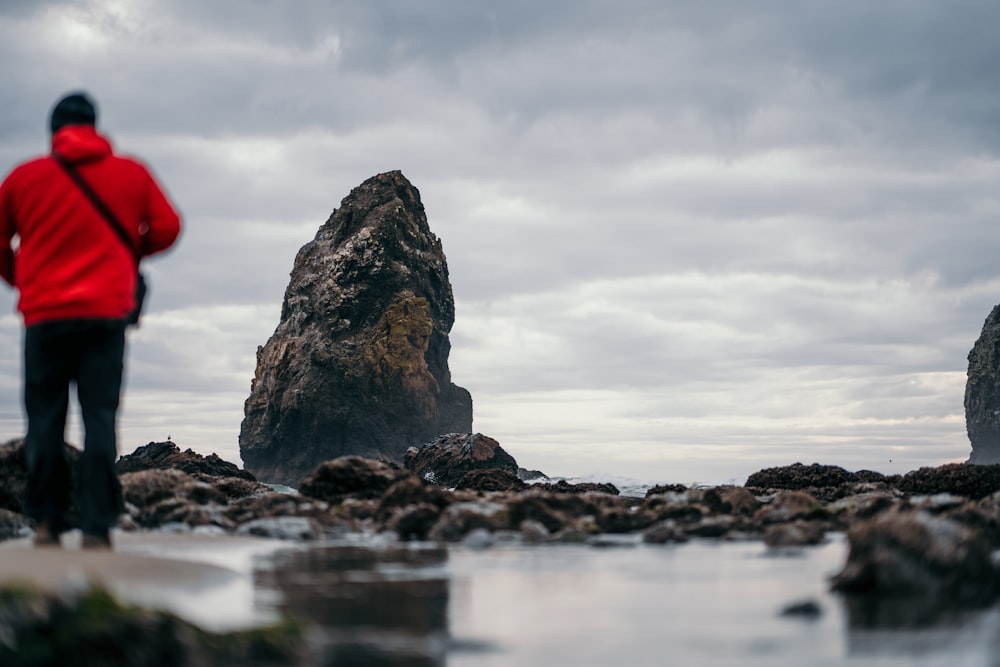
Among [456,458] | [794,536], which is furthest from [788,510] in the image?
[456,458]

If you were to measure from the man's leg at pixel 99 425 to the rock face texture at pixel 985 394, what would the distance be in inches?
4236

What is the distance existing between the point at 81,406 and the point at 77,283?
2.47 ft

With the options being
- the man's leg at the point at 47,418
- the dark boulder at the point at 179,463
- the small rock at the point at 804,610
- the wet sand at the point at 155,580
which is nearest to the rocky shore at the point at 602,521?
the small rock at the point at 804,610

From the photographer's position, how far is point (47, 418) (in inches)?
237

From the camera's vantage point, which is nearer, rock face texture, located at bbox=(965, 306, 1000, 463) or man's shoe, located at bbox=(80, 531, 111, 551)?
man's shoe, located at bbox=(80, 531, 111, 551)

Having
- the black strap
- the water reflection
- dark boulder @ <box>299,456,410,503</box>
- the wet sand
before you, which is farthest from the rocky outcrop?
dark boulder @ <box>299,456,410,503</box>

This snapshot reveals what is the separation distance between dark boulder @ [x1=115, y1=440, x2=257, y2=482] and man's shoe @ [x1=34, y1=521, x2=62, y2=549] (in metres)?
13.9

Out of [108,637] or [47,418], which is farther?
[47,418]

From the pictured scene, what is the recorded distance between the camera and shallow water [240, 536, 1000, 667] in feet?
12.5

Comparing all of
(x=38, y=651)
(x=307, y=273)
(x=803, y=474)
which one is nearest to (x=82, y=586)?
(x=38, y=651)

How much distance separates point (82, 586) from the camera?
364cm

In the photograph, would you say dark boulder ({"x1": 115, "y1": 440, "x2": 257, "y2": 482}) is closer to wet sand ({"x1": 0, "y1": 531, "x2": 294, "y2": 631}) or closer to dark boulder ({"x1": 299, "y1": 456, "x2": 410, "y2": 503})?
dark boulder ({"x1": 299, "y1": 456, "x2": 410, "y2": 503})

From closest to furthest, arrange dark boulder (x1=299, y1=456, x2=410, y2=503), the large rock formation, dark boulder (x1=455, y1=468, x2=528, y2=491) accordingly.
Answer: dark boulder (x1=299, y1=456, x2=410, y2=503)
dark boulder (x1=455, y1=468, x2=528, y2=491)
the large rock formation

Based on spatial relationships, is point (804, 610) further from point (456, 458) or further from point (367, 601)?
point (456, 458)
